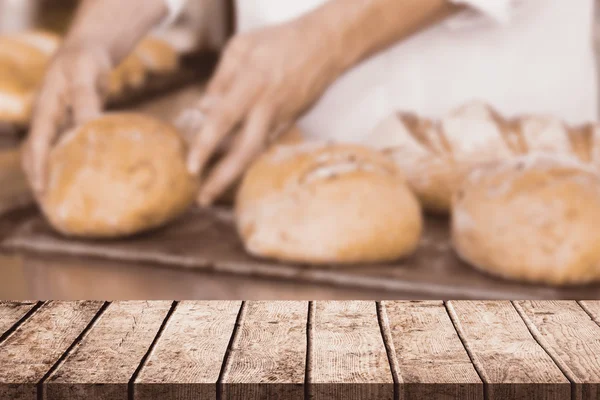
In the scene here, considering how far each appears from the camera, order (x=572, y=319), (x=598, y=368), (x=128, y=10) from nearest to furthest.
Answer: (x=598, y=368)
(x=572, y=319)
(x=128, y=10)

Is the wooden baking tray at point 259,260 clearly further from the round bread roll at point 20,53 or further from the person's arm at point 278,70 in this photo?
the round bread roll at point 20,53

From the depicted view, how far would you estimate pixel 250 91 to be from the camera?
3.68 ft

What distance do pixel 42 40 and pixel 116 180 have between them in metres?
0.25

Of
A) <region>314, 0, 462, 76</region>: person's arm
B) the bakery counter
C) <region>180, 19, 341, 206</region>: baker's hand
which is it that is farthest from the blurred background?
<region>314, 0, 462, 76</region>: person's arm

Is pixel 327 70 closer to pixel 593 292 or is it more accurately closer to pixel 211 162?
pixel 211 162

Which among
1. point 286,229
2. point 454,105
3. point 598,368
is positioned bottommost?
point 598,368

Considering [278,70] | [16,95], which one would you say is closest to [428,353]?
[278,70]

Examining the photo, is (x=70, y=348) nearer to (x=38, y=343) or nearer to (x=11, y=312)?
(x=38, y=343)

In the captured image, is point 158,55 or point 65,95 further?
point 65,95

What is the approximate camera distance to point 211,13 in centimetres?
122

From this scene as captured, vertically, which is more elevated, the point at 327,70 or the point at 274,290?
the point at 327,70

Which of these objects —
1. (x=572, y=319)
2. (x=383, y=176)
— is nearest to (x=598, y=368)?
(x=572, y=319)

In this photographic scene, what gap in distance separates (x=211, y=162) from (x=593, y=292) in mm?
662

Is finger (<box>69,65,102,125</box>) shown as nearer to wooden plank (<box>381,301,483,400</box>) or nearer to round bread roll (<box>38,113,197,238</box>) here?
round bread roll (<box>38,113,197,238</box>)
